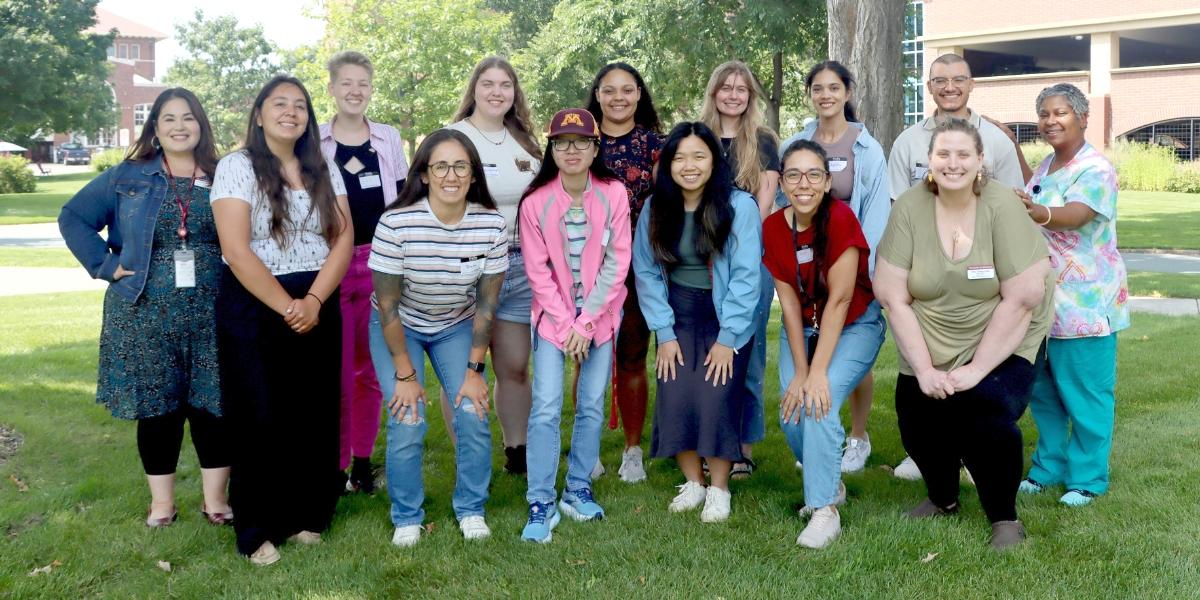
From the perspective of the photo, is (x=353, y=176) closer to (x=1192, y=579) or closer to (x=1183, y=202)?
(x=1192, y=579)

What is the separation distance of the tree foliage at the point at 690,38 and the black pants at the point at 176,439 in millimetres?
14356

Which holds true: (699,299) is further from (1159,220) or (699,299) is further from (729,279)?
(1159,220)

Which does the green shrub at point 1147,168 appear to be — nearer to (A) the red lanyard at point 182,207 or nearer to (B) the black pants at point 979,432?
(B) the black pants at point 979,432

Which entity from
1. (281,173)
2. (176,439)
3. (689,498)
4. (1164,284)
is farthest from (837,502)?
(1164,284)

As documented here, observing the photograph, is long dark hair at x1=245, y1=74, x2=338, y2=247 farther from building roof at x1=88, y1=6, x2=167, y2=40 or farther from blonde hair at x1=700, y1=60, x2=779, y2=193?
building roof at x1=88, y1=6, x2=167, y2=40

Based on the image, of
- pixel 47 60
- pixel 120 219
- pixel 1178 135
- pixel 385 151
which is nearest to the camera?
pixel 120 219

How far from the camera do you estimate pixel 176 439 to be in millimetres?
4695

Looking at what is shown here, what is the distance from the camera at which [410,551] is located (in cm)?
436

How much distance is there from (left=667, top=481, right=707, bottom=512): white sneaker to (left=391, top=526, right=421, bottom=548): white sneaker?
1214 mm

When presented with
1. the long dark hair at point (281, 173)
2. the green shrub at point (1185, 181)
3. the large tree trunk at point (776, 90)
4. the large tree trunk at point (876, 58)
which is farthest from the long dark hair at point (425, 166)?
the green shrub at point (1185, 181)

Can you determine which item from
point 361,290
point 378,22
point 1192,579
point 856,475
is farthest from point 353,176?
point 378,22

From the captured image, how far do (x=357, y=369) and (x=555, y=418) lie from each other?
1231 mm

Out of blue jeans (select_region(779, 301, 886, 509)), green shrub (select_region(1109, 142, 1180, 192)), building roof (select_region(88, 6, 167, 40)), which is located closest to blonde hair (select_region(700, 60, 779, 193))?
blue jeans (select_region(779, 301, 886, 509))

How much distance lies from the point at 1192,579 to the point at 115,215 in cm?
475
